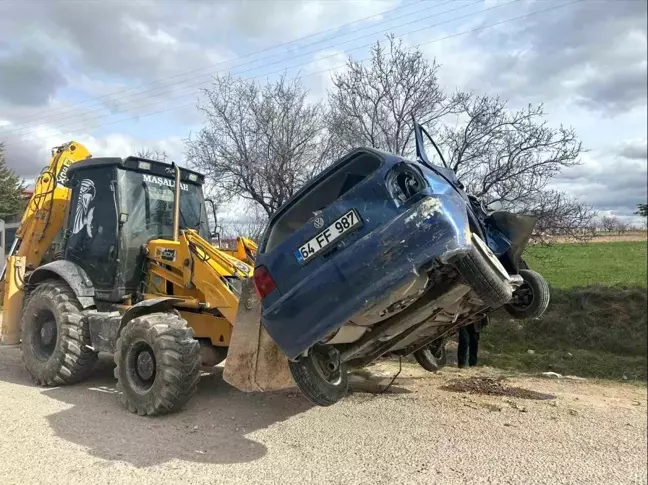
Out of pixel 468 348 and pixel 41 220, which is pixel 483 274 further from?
pixel 41 220

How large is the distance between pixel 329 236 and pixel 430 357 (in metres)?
3.29

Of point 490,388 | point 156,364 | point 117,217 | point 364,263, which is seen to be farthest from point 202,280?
point 490,388

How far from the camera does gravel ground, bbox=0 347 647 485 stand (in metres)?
4.24

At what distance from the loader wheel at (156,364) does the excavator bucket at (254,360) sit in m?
0.77

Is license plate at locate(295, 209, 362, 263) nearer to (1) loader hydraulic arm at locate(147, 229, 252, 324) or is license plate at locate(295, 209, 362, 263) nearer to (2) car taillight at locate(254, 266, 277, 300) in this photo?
(2) car taillight at locate(254, 266, 277, 300)

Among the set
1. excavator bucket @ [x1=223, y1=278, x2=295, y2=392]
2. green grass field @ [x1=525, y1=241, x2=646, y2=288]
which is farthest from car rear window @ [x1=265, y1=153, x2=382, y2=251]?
green grass field @ [x1=525, y1=241, x2=646, y2=288]

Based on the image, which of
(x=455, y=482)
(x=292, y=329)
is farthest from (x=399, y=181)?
(x=455, y=482)

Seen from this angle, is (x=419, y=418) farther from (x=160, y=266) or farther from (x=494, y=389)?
(x=160, y=266)

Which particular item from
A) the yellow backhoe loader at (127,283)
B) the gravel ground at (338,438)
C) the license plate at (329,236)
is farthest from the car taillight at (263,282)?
the gravel ground at (338,438)

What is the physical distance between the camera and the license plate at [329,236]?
3998mm

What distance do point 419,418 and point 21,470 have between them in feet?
11.5

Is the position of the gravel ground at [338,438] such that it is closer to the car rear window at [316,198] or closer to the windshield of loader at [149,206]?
the car rear window at [316,198]

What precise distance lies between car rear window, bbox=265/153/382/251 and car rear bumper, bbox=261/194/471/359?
0.61 meters

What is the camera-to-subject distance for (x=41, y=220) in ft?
27.8
